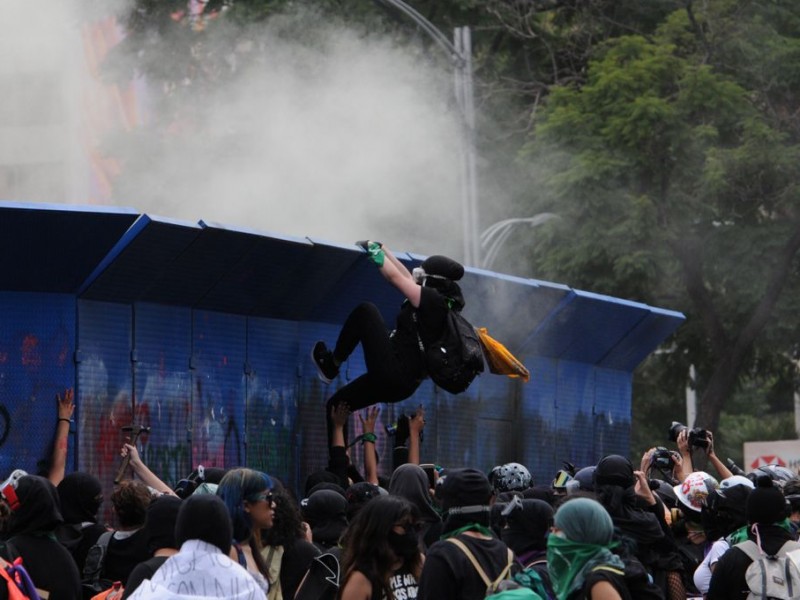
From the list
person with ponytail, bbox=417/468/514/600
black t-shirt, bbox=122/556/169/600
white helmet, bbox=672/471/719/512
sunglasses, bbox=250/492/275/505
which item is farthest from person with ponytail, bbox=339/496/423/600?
white helmet, bbox=672/471/719/512

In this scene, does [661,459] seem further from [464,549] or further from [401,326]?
[464,549]

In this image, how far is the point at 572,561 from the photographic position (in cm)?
580

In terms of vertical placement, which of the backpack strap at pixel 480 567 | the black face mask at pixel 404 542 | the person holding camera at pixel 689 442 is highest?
the person holding camera at pixel 689 442

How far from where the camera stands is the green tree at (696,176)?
21078 millimetres

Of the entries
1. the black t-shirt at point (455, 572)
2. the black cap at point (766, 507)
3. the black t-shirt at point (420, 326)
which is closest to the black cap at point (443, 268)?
the black t-shirt at point (420, 326)

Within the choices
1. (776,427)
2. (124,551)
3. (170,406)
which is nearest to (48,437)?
(170,406)

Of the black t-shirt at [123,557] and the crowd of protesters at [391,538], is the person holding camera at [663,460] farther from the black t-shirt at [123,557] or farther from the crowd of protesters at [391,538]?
the black t-shirt at [123,557]

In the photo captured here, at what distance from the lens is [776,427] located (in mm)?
36719

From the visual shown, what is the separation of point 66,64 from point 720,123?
8738 mm

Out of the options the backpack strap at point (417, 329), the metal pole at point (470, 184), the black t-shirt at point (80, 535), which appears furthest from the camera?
the metal pole at point (470, 184)

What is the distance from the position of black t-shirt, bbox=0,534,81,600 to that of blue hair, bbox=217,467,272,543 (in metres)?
0.62

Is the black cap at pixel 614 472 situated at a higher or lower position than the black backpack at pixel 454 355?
lower

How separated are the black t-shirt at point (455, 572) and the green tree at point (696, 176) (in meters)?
15.0

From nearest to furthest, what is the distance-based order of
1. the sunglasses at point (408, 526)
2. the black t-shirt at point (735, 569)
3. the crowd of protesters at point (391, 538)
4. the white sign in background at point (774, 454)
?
1. the crowd of protesters at point (391, 538)
2. the sunglasses at point (408, 526)
3. the black t-shirt at point (735, 569)
4. the white sign in background at point (774, 454)
